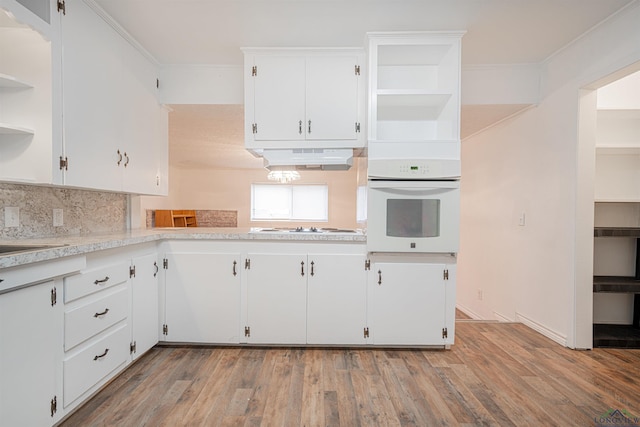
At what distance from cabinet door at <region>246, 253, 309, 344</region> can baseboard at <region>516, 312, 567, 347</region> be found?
2.07 meters

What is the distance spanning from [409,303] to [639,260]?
7.10 ft

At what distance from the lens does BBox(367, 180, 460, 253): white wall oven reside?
229 centimetres

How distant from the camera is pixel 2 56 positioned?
1649 millimetres

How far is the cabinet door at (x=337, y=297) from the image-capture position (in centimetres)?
237

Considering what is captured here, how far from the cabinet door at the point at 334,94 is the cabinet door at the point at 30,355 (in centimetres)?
199

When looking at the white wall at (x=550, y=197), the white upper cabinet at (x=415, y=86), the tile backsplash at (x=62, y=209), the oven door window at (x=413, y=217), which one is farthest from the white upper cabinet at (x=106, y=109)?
the white wall at (x=550, y=197)

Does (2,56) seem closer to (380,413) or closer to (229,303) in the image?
(229,303)

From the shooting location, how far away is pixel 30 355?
1.33 m

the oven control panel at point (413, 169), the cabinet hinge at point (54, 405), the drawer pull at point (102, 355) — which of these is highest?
the oven control panel at point (413, 169)

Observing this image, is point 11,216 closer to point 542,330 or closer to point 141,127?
point 141,127

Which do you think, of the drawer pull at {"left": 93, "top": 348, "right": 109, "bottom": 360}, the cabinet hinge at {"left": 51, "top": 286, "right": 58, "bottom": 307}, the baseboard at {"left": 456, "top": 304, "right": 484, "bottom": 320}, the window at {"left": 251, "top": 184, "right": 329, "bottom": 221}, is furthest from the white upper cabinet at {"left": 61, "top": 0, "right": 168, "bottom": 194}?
the window at {"left": 251, "top": 184, "right": 329, "bottom": 221}

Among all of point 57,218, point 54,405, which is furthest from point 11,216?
point 54,405

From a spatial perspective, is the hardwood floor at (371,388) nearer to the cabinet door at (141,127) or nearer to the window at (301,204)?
the cabinet door at (141,127)

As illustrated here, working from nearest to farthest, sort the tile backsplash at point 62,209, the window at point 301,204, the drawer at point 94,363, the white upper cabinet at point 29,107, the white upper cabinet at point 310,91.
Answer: the drawer at point 94,363 < the white upper cabinet at point 29,107 < the tile backsplash at point 62,209 < the white upper cabinet at point 310,91 < the window at point 301,204
